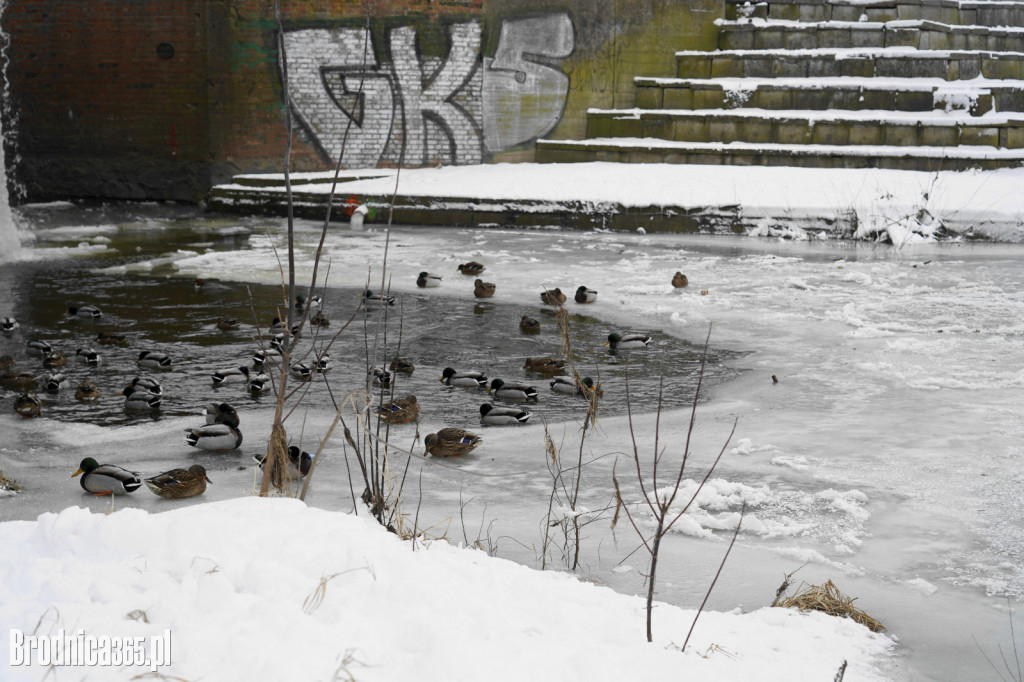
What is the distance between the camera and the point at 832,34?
61.1 ft

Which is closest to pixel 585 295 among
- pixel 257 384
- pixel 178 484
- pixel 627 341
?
pixel 627 341

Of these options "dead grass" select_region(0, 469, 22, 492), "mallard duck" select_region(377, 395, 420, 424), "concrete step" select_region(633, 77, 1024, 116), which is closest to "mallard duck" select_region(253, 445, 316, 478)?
"mallard duck" select_region(377, 395, 420, 424)

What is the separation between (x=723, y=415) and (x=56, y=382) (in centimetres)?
470

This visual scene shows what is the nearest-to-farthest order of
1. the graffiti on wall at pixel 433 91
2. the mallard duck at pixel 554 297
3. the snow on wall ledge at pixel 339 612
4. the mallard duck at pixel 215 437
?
1. the snow on wall ledge at pixel 339 612
2. the mallard duck at pixel 215 437
3. the mallard duck at pixel 554 297
4. the graffiti on wall at pixel 433 91

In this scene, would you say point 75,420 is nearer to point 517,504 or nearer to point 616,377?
point 517,504

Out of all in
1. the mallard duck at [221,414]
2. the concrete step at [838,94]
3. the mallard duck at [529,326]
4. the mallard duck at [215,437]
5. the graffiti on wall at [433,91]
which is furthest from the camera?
the graffiti on wall at [433,91]

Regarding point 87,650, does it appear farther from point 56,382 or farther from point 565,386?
point 56,382

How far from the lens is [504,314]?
934 centimetres

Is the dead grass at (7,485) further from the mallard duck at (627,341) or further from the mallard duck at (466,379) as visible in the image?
the mallard duck at (627,341)

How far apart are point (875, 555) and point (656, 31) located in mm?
16259

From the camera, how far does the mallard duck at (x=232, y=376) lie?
690cm

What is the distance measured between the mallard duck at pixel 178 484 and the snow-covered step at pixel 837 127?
1445 cm

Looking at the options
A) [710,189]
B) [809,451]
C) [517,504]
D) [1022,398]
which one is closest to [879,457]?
[809,451]

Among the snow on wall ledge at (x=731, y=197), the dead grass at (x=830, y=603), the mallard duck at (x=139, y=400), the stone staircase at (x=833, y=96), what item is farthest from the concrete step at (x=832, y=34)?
the dead grass at (x=830, y=603)
